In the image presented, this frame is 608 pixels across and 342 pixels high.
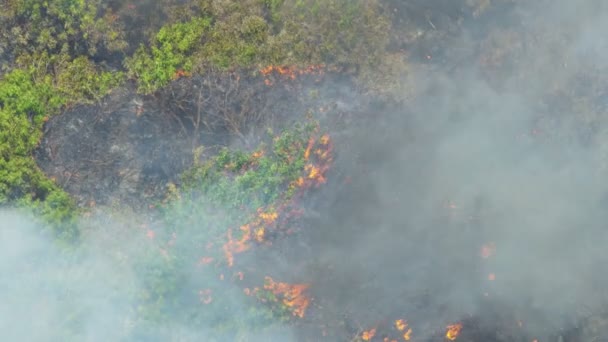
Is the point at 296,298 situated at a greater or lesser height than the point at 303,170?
lesser

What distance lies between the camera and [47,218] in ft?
44.8

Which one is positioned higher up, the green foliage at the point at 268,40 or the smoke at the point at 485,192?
the green foliage at the point at 268,40

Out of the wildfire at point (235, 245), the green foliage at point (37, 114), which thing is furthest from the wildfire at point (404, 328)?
the green foliage at point (37, 114)

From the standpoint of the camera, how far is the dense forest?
523 inches

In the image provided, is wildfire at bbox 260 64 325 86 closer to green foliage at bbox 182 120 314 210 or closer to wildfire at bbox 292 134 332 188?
green foliage at bbox 182 120 314 210

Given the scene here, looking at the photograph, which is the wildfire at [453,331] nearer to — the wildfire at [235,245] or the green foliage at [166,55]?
the wildfire at [235,245]

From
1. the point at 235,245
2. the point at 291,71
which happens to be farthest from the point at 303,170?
Result: the point at 291,71

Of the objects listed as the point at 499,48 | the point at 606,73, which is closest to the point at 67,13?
the point at 499,48

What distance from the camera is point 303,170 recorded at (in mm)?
14000

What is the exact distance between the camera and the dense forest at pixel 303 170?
43.5 feet

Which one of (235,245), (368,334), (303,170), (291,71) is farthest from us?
(291,71)

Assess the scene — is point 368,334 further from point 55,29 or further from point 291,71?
point 55,29

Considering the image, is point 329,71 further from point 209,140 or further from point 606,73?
point 606,73

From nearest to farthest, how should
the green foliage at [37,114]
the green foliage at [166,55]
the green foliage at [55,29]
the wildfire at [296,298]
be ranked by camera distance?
the wildfire at [296,298] → the green foliage at [37,114] → the green foliage at [166,55] → the green foliage at [55,29]
